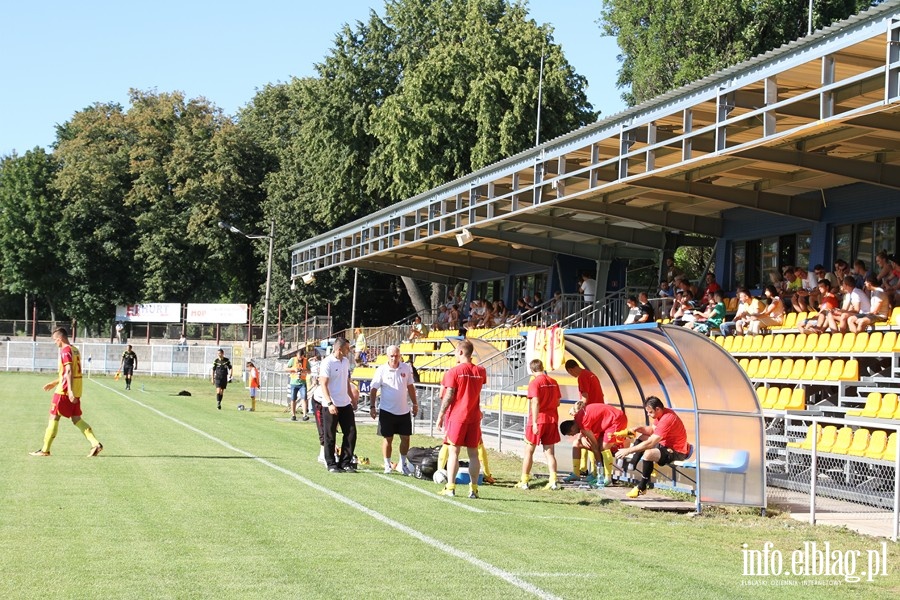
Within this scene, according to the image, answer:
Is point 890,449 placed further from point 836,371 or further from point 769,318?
point 769,318

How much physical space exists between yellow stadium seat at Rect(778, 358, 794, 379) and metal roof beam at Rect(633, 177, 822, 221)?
485cm

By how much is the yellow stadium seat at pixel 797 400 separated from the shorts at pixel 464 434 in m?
6.93

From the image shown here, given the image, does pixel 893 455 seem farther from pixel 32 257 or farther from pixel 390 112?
pixel 32 257

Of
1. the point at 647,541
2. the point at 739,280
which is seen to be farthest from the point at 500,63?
the point at 647,541

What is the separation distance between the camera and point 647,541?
36.1 ft

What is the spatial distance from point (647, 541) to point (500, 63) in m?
42.9

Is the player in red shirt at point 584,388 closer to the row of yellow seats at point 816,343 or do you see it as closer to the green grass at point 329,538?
the green grass at point 329,538

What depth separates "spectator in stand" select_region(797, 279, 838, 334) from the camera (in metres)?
20.0

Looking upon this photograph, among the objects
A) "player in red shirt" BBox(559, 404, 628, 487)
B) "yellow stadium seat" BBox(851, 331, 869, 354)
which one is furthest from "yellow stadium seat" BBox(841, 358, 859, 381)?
"player in red shirt" BBox(559, 404, 628, 487)

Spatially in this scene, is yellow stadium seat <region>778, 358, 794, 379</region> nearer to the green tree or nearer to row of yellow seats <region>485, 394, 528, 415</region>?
row of yellow seats <region>485, 394, 528, 415</region>

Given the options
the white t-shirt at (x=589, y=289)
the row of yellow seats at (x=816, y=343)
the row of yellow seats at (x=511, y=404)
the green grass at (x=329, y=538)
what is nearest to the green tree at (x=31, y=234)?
the white t-shirt at (x=589, y=289)

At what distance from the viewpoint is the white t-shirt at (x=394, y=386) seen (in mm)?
15680

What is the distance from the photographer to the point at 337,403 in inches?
621

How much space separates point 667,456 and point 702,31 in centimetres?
3823
